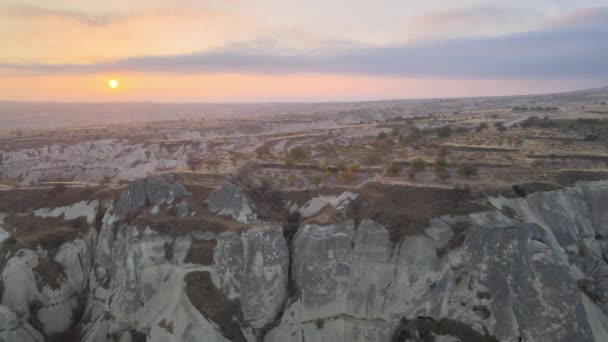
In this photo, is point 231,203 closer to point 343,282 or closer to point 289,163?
point 289,163

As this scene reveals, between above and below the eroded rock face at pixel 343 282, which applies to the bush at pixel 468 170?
above

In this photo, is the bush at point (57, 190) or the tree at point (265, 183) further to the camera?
the bush at point (57, 190)

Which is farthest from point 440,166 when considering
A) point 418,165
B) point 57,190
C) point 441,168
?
point 57,190

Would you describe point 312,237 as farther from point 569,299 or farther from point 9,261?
point 9,261

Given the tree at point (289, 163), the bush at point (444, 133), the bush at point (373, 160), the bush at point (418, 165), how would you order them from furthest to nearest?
the bush at point (444, 133) → the bush at point (373, 160) → the tree at point (289, 163) → the bush at point (418, 165)

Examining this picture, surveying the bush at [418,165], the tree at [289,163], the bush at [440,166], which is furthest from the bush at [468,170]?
the tree at [289,163]

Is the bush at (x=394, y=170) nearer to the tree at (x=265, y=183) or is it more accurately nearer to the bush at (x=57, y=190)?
the tree at (x=265, y=183)

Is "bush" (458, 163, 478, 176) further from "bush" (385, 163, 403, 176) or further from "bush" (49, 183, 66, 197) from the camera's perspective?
"bush" (49, 183, 66, 197)

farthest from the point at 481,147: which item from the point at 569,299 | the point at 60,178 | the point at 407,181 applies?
the point at 60,178

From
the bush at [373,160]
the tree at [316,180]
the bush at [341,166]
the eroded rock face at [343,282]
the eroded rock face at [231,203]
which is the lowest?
the eroded rock face at [343,282]
